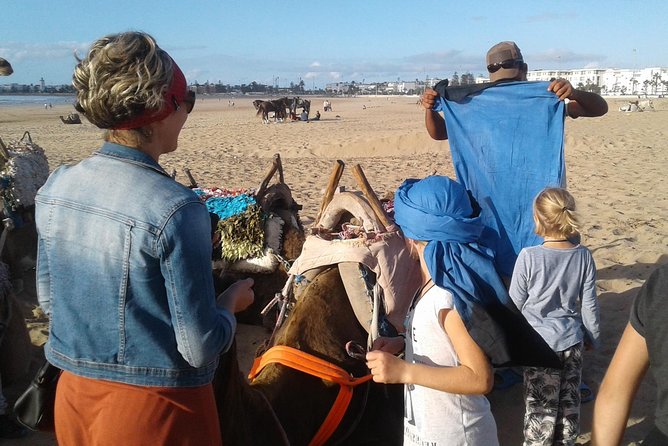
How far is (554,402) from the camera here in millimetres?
2900

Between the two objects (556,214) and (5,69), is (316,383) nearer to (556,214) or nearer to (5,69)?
(556,214)

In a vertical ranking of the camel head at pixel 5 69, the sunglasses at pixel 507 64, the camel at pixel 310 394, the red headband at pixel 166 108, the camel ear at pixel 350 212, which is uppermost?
the camel head at pixel 5 69

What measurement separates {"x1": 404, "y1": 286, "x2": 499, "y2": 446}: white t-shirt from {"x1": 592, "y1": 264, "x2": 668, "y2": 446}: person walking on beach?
18.1 inches

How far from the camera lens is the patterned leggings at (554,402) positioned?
2.89 metres

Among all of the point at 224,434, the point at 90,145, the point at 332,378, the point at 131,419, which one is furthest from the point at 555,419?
the point at 90,145

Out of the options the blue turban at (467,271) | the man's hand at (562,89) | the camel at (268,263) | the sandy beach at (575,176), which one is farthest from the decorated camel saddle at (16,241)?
the man's hand at (562,89)

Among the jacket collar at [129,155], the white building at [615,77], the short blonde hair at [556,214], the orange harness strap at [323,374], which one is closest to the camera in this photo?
the jacket collar at [129,155]

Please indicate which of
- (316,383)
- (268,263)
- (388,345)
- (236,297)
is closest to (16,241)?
(268,263)

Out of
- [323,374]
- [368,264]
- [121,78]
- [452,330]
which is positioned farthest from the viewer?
[368,264]

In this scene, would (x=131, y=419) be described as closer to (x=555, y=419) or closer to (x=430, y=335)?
(x=430, y=335)

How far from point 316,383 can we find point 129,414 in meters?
1.22

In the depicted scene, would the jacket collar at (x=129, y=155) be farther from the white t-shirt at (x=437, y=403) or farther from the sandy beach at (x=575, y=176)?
the sandy beach at (x=575, y=176)

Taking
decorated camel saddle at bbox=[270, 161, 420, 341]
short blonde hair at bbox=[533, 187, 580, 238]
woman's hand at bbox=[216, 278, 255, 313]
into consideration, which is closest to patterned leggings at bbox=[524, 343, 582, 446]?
Answer: short blonde hair at bbox=[533, 187, 580, 238]

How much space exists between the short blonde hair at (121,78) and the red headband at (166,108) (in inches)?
0.6
